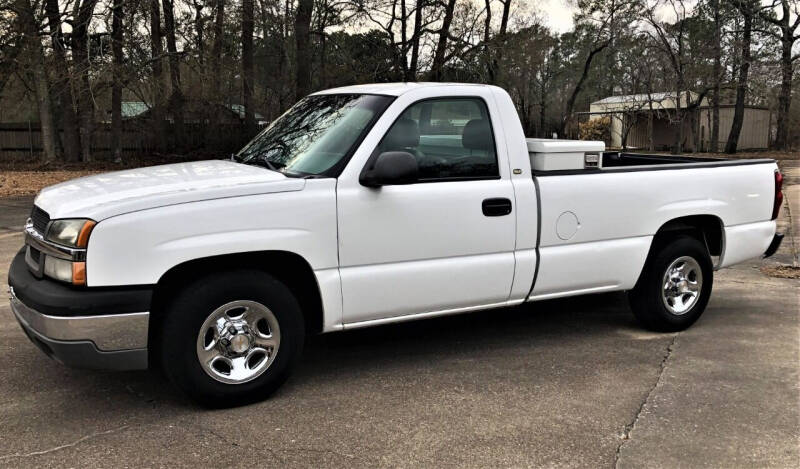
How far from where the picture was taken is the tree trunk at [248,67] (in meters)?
19.8

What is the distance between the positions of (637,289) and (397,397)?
233cm

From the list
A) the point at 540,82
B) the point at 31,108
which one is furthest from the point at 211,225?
the point at 540,82

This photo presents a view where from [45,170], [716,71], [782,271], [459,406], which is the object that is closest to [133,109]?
[45,170]

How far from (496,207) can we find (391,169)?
34.9 inches

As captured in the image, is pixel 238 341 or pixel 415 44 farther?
pixel 415 44

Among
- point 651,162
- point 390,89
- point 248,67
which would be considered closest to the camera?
point 390,89

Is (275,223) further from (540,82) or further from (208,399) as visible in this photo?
(540,82)

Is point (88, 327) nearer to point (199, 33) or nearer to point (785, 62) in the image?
point (199, 33)

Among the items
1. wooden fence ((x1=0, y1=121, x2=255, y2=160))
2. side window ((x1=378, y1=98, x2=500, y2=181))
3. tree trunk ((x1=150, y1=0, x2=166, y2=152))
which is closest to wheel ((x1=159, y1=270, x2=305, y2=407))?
side window ((x1=378, y1=98, x2=500, y2=181))

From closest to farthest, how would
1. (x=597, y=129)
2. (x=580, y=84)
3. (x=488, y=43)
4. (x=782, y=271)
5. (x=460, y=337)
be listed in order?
(x=460, y=337)
(x=782, y=271)
(x=488, y=43)
(x=580, y=84)
(x=597, y=129)

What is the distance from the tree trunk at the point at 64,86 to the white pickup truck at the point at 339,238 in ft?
48.7

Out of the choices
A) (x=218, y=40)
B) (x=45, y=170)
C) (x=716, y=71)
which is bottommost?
(x=45, y=170)

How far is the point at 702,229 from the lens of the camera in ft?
19.2

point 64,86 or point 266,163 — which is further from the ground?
point 64,86
